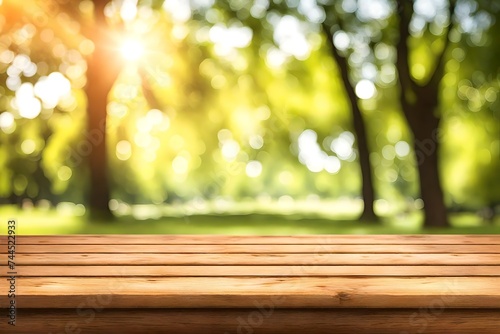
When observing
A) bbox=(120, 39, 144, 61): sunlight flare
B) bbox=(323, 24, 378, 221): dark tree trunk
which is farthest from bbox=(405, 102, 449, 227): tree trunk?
bbox=(120, 39, 144, 61): sunlight flare

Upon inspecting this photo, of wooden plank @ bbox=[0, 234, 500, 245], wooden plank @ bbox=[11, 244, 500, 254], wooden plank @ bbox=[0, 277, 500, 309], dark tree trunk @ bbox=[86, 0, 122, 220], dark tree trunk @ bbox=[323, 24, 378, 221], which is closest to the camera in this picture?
wooden plank @ bbox=[0, 277, 500, 309]

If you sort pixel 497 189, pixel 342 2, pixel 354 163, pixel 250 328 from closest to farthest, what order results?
1. pixel 250 328
2. pixel 342 2
3. pixel 497 189
4. pixel 354 163

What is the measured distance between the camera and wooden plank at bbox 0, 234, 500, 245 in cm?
480

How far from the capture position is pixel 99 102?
1458 centimetres

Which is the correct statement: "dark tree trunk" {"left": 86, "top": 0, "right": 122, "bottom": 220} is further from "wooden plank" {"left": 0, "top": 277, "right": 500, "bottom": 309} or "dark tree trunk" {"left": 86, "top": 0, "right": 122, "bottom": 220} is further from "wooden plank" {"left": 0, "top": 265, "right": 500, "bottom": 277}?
"wooden plank" {"left": 0, "top": 277, "right": 500, "bottom": 309}

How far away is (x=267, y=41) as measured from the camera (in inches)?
665

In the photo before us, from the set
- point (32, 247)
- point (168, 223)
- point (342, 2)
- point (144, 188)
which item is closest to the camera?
point (32, 247)

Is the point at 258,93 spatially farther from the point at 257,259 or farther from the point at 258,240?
the point at 257,259

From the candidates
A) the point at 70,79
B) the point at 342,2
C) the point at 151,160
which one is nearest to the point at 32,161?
the point at 151,160

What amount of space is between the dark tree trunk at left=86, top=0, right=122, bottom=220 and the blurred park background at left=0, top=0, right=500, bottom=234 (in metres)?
0.03

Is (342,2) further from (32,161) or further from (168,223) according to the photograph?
(32,161)

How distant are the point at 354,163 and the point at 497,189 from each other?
581cm

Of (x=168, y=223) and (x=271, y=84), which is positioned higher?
(x=271, y=84)

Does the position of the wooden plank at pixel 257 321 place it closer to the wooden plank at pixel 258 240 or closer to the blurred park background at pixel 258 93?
the wooden plank at pixel 258 240
